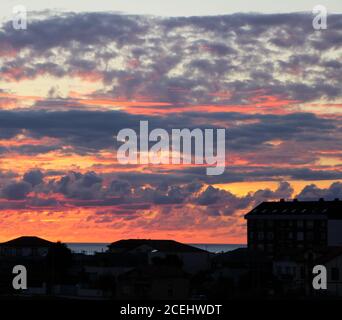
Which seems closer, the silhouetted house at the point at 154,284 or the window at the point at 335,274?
the silhouetted house at the point at 154,284

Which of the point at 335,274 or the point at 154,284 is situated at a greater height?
the point at 335,274

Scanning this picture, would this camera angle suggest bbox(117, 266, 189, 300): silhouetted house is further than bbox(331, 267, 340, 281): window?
No

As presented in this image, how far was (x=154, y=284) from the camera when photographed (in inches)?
5782

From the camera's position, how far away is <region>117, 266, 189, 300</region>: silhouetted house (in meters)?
146

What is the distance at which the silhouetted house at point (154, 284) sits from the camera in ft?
481

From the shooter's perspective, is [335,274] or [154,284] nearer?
[154,284]

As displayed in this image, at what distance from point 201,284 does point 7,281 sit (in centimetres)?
3495
